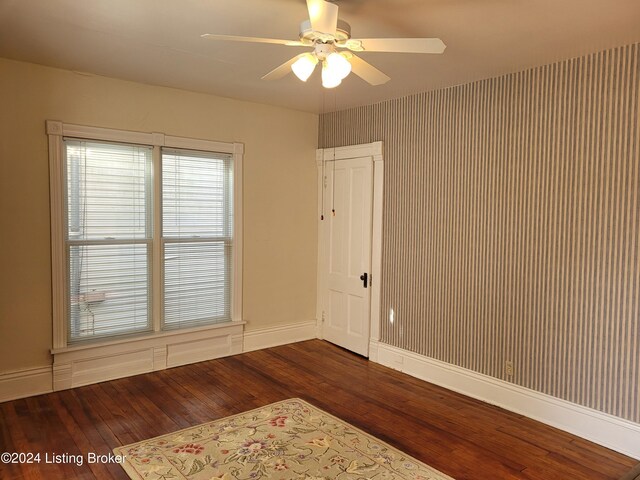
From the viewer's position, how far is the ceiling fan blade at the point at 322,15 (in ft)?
6.57

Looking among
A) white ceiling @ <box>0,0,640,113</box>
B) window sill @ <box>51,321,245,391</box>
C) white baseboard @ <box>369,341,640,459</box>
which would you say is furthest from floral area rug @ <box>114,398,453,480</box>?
white ceiling @ <box>0,0,640,113</box>

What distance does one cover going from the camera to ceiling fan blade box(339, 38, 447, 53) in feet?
6.96

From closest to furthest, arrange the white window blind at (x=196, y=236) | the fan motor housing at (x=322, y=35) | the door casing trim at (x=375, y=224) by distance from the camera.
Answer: the fan motor housing at (x=322, y=35) → the white window blind at (x=196, y=236) → the door casing trim at (x=375, y=224)

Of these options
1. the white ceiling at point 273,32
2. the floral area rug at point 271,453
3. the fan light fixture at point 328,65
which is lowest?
the floral area rug at point 271,453

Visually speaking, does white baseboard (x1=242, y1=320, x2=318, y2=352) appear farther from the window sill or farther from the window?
the window

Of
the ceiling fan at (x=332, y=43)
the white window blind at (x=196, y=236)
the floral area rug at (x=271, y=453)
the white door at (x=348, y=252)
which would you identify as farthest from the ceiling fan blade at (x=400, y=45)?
the white window blind at (x=196, y=236)

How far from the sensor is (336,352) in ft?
16.6

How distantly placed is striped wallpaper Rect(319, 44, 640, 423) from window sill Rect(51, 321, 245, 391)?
5.55 ft

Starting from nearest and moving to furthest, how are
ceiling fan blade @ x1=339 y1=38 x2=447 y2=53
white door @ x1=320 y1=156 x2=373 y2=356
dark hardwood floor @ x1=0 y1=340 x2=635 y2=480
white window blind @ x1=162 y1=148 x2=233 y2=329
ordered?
1. ceiling fan blade @ x1=339 y1=38 x2=447 y2=53
2. dark hardwood floor @ x1=0 y1=340 x2=635 y2=480
3. white window blind @ x1=162 y1=148 x2=233 y2=329
4. white door @ x1=320 y1=156 x2=373 y2=356

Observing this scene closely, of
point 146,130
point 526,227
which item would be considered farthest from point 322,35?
point 146,130

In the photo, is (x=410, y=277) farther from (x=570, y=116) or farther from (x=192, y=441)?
(x=192, y=441)

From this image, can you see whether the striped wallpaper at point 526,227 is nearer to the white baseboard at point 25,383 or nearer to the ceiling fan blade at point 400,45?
the ceiling fan blade at point 400,45

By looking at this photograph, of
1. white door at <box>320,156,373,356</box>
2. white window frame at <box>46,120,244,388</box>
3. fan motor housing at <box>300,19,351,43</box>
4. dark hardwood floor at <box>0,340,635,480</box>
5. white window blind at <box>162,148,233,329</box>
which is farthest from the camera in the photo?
white door at <box>320,156,373,356</box>

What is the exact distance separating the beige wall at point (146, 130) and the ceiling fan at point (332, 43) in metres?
2.17
